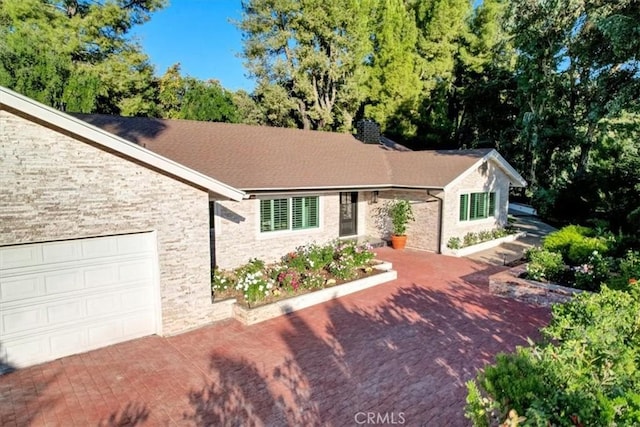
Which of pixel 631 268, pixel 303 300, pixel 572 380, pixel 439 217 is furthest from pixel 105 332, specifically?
pixel 439 217

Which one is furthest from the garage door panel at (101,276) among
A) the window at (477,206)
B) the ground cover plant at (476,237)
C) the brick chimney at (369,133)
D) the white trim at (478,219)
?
the brick chimney at (369,133)

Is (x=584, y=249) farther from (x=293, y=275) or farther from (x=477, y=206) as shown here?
(x=293, y=275)

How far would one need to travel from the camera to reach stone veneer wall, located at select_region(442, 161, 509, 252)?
15.7 metres

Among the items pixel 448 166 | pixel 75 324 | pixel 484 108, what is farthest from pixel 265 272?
pixel 484 108

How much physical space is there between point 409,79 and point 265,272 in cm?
2292

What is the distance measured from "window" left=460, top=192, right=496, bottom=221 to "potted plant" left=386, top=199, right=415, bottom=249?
87.6 inches

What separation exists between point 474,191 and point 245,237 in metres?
10.3

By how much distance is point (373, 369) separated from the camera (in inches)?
274

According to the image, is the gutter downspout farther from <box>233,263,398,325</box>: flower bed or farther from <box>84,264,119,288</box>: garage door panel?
<box>84,264,119,288</box>: garage door panel

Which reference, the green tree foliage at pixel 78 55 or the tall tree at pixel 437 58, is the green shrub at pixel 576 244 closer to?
the tall tree at pixel 437 58

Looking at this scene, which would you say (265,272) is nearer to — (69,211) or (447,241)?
(69,211)

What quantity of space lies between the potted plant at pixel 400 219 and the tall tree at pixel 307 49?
1595cm

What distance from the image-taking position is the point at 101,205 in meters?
7.30

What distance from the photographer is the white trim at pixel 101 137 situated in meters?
6.16
